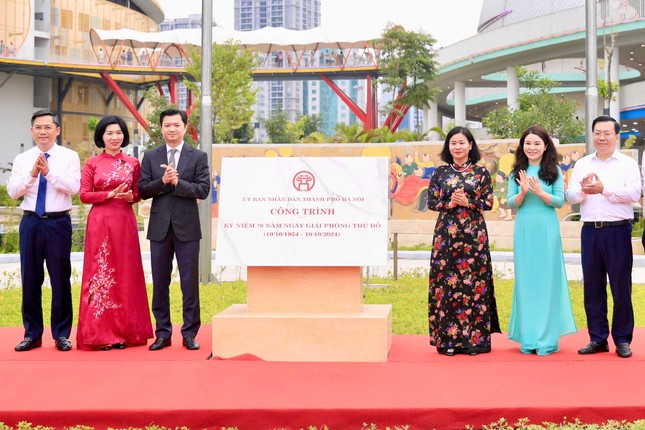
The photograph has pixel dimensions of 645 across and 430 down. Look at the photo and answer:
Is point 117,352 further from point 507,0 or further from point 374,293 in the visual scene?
point 507,0

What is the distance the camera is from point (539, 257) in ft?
19.4

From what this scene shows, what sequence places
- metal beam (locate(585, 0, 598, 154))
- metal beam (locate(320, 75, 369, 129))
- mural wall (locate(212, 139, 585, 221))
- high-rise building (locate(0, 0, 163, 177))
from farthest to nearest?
high-rise building (locate(0, 0, 163, 177)) → metal beam (locate(320, 75, 369, 129)) → mural wall (locate(212, 139, 585, 221)) → metal beam (locate(585, 0, 598, 154))

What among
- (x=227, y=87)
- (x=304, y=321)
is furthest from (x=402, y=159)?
(x=227, y=87)

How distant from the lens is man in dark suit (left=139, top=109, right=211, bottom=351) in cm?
605

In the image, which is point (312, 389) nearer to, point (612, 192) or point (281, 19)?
point (612, 192)

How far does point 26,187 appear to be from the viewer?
Result: 5.98 meters

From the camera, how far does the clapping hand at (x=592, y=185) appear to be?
5613mm

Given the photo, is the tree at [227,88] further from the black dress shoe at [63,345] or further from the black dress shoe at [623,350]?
the black dress shoe at [623,350]

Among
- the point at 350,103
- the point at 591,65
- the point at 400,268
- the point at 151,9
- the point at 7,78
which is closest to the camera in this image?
the point at 591,65

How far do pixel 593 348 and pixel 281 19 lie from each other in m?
139

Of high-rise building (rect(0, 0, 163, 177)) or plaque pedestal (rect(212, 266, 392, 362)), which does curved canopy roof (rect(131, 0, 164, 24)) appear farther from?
plaque pedestal (rect(212, 266, 392, 362))

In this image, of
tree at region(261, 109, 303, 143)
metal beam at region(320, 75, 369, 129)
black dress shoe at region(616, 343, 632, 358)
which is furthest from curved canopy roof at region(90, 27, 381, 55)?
black dress shoe at region(616, 343, 632, 358)

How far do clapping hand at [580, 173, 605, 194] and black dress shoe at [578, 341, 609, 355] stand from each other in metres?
1.12

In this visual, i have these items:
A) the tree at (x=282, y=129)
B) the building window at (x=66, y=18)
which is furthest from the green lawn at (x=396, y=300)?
the building window at (x=66, y=18)
